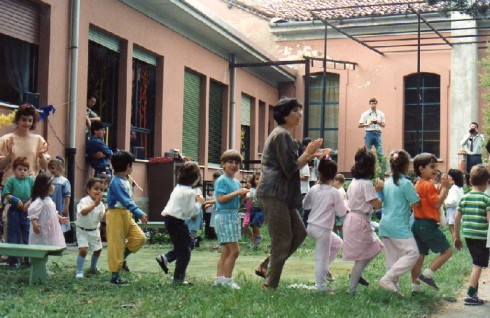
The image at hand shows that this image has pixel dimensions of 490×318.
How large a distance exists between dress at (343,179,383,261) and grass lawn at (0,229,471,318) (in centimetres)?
38

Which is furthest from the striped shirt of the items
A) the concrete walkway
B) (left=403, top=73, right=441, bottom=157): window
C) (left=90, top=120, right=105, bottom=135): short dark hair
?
(left=403, top=73, right=441, bottom=157): window

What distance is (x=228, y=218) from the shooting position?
7797 millimetres

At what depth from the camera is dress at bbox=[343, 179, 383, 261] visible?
24.3ft

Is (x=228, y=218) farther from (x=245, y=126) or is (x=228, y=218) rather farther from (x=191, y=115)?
(x=245, y=126)

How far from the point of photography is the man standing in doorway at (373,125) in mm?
20594

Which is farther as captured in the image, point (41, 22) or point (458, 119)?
point (458, 119)

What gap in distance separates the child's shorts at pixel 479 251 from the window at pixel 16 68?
7595 millimetres

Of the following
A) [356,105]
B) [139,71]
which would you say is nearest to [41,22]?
[139,71]

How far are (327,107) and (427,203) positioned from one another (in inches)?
756

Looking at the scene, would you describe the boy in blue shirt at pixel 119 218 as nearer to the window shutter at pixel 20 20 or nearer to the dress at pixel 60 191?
the dress at pixel 60 191

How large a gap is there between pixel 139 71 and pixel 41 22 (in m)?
3.82

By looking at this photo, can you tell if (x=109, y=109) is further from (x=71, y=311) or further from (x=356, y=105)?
(x=356, y=105)

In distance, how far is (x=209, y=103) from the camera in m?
20.7

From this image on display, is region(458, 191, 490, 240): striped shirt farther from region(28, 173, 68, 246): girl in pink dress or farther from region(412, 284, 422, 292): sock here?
region(28, 173, 68, 246): girl in pink dress
